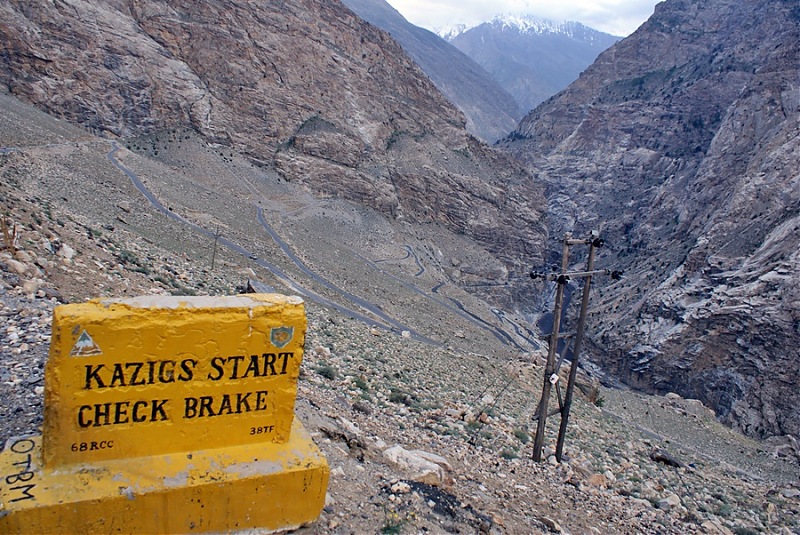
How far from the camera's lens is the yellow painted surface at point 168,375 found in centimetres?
428

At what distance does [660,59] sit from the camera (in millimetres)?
82250

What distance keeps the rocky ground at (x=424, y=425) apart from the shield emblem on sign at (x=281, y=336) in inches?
68.6

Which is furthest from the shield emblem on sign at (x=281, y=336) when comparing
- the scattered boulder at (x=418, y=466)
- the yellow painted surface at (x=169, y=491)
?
the scattered boulder at (x=418, y=466)

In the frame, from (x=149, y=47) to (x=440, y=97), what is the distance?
1311 inches

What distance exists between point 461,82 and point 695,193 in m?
133

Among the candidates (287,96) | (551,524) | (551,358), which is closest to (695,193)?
(287,96)

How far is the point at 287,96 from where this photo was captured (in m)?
52.8

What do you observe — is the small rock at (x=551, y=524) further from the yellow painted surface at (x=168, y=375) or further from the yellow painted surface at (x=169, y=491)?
the yellow painted surface at (x=168, y=375)

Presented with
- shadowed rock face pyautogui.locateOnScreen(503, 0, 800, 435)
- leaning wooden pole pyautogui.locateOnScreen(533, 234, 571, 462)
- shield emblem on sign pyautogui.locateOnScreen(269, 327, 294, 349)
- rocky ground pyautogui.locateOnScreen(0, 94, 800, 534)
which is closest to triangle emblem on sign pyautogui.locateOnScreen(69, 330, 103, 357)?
shield emblem on sign pyautogui.locateOnScreen(269, 327, 294, 349)

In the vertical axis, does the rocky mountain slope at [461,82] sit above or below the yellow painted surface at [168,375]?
above

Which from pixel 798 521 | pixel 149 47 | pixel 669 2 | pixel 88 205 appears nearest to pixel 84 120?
pixel 149 47

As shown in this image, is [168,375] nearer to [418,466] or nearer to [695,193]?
[418,466]

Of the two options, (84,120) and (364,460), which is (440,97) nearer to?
(84,120)

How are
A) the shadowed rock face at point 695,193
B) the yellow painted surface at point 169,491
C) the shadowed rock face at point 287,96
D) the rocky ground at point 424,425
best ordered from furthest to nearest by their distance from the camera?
the shadowed rock face at point 287,96, the shadowed rock face at point 695,193, the rocky ground at point 424,425, the yellow painted surface at point 169,491
